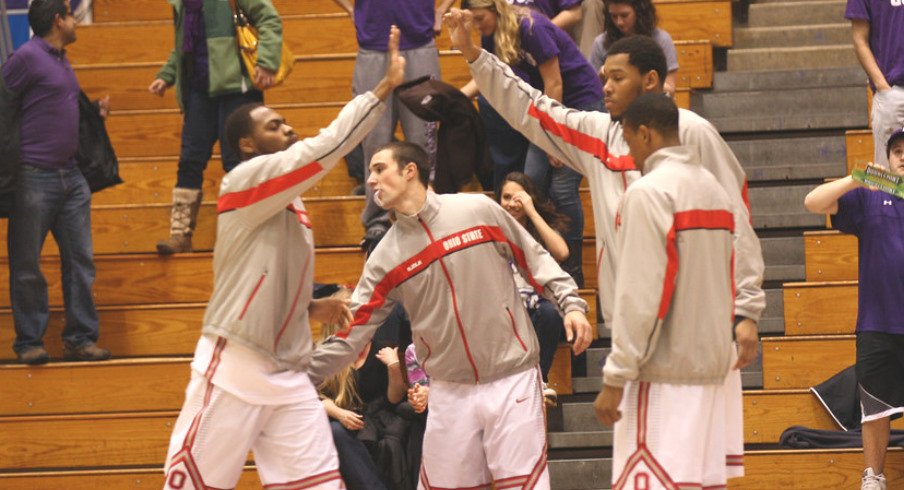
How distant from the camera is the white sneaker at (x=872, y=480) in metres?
5.84

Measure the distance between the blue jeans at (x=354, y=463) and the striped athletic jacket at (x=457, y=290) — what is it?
0.80 metres

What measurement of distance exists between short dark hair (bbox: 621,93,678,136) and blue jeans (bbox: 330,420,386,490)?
88.0 inches

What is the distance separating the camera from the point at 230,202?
468 centimetres

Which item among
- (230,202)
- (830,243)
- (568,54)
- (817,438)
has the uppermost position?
(568,54)

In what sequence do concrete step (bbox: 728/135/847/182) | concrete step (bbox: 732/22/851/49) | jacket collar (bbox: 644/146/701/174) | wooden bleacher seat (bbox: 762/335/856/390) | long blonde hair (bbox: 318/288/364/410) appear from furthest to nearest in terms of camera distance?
1. concrete step (bbox: 732/22/851/49)
2. concrete step (bbox: 728/135/847/182)
3. wooden bleacher seat (bbox: 762/335/856/390)
4. long blonde hair (bbox: 318/288/364/410)
5. jacket collar (bbox: 644/146/701/174)

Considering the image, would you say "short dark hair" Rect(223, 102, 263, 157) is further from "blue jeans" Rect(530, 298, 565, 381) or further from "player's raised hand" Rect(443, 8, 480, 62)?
"blue jeans" Rect(530, 298, 565, 381)

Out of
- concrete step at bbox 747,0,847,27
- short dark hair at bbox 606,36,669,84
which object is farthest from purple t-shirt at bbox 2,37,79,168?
concrete step at bbox 747,0,847,27

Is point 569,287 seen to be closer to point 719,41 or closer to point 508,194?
point 508,194

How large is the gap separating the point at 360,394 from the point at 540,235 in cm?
101

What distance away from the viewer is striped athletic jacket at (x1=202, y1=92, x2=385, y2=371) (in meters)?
4.59

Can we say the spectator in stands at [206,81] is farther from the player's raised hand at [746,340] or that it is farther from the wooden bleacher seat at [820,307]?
the player's raised hand at [746,340]

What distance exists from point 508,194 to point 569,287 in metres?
1.38

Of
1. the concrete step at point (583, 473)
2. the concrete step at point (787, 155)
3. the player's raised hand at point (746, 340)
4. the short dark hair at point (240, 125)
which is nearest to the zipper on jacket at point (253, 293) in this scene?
the short dark hair at point (240, 125)

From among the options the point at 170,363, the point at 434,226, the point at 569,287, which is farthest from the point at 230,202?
the point at 170,363
